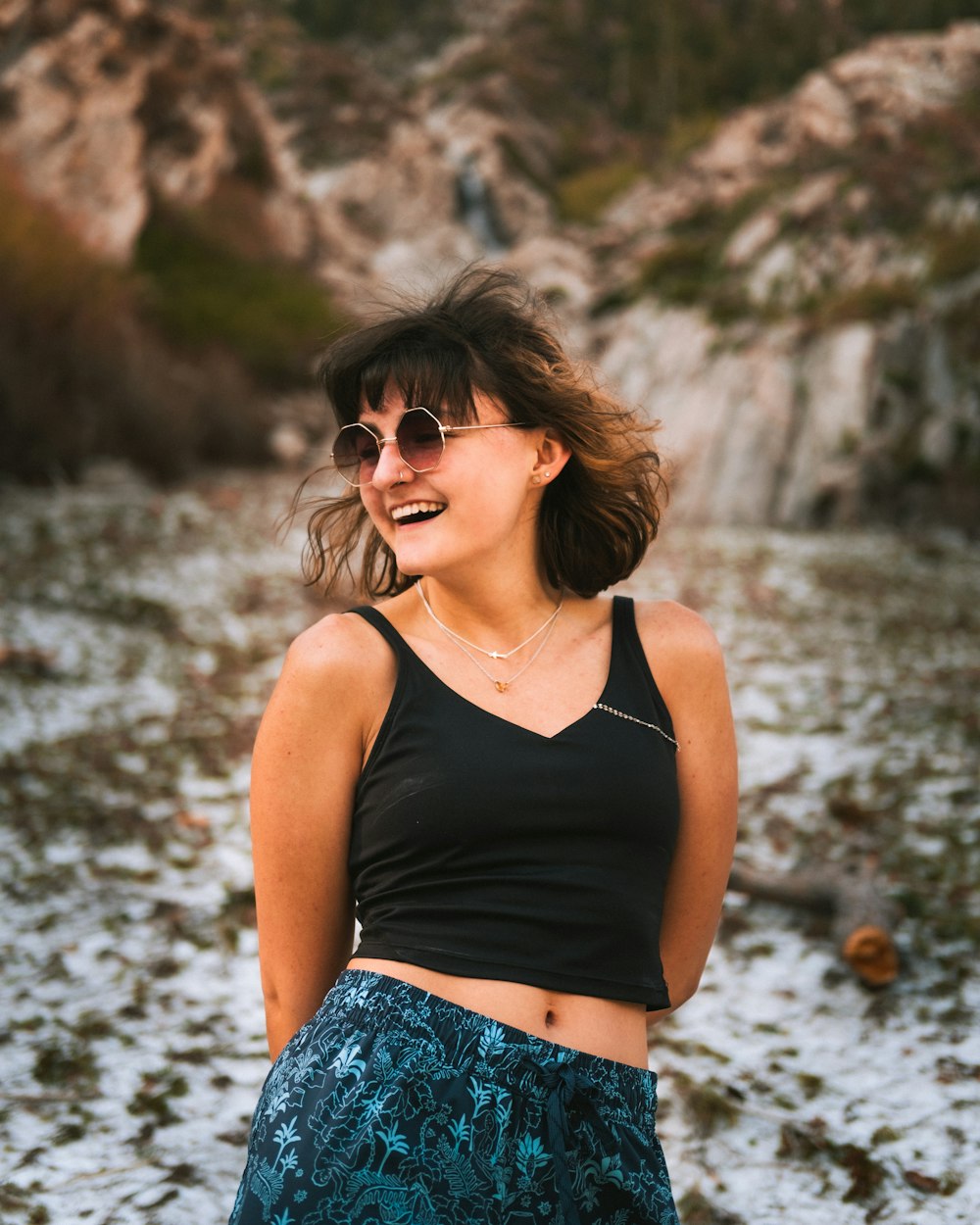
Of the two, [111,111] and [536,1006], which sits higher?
[111,111]

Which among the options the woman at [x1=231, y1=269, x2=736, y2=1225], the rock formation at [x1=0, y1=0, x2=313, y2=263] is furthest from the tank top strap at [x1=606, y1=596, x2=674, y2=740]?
the rock formation at [x1=0, y1=0, x2=313, y2=263]

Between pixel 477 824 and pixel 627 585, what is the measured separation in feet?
23.3

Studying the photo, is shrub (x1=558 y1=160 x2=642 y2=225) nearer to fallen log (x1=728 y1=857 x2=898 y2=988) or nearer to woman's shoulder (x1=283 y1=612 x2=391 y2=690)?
fallen log (x1=728 y1=857 x2=898 y2=988)

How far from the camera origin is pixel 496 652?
1.63 m

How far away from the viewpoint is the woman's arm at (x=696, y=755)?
1645mm

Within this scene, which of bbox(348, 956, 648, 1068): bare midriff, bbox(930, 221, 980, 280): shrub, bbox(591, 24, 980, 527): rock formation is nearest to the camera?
bbox(348, 956, 648, 1068): bare midriff

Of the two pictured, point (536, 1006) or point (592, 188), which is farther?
point (592, 188)

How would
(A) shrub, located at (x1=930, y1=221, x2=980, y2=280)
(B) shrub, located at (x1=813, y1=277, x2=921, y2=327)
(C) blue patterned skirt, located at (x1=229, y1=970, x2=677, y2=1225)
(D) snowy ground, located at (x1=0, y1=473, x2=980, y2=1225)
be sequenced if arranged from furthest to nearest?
(B) shrub, located at (x1=813, y1=277, x2=921, y2=327) → (A) shrub, located at (x1=930, y1=221, x2=980, y2=280) → (D) snowy ground, located at (x1=0, y1=473, x2=980, y2=1225) → (C) blue patterned skirt, located at (x1=229, y1=970, x2=677, y2=1225)

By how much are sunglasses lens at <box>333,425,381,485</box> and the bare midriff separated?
758 mm

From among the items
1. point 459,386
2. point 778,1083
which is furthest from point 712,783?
point 778,1083

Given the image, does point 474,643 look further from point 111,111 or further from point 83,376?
point 111,111

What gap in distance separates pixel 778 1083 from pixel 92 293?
10.8m

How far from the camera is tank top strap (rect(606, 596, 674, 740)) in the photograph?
5.12ft

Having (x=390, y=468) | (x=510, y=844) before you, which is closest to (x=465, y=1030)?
(x=510, y=844)
